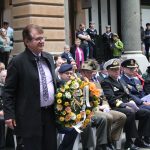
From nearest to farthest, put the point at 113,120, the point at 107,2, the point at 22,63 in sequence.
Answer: the point at 22,63 → the point at 113,120 → the point at 107,2

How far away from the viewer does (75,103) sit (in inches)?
235

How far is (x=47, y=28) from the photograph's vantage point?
17.6m

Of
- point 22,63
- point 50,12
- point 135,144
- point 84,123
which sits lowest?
point 135,144

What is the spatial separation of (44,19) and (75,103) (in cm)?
1166

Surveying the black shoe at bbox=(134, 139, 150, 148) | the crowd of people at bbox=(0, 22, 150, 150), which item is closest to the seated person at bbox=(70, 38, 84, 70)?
the crowd of people at bbox=(0, 22, 150, 150)

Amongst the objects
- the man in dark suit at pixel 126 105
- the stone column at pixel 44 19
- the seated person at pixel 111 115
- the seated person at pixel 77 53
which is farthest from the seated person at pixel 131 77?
the seated person at pixel 77 53

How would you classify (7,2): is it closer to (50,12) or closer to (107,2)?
(50,12)

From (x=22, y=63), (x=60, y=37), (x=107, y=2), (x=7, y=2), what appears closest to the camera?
(x=22, y=63)

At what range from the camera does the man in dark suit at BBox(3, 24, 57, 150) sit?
5.49 m

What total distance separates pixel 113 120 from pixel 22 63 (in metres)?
3.29

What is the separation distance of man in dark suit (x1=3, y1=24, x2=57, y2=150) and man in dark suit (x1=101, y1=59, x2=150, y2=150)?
3213mm

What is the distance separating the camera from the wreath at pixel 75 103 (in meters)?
5.74

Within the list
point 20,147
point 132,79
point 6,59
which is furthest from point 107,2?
point 20,147

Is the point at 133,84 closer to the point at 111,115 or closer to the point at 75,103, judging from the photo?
the point at 111,115
